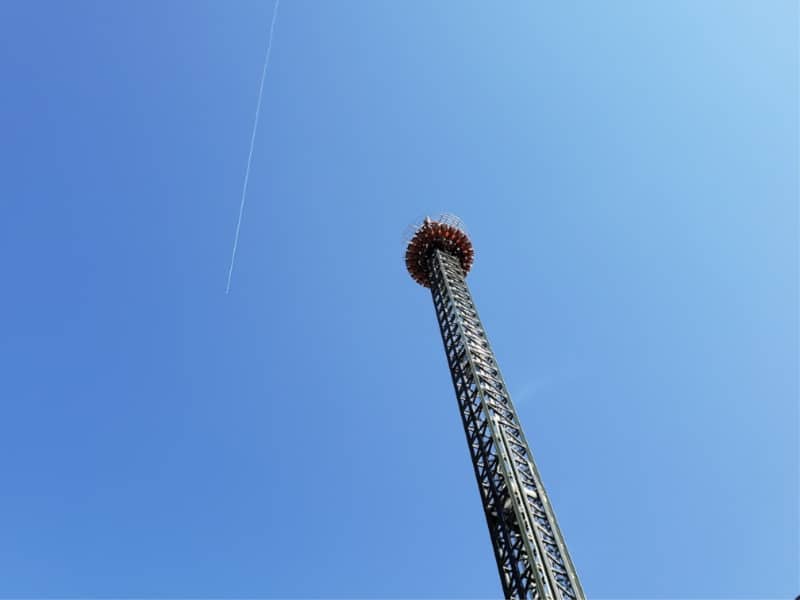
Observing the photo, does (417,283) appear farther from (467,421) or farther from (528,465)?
(528,465)

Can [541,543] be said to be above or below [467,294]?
below

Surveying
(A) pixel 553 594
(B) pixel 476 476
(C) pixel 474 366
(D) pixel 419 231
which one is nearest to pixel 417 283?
(D) pixel 419 231

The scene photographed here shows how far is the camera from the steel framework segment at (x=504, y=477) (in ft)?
68.3

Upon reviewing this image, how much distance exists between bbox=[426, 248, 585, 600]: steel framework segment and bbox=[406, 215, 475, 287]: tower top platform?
223 inches

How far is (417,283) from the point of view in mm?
39969

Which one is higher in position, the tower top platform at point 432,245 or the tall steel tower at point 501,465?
the tower top platform at point 432,245

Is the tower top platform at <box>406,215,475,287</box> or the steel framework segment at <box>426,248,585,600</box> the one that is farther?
the tower top platform at <box>406,215,475,287</box>

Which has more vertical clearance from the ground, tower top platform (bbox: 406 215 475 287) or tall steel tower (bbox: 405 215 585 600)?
tower top platform (bbox: 406 215 475 287)

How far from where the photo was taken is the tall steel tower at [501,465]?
2089 cm

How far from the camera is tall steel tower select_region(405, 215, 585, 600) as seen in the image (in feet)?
68.5

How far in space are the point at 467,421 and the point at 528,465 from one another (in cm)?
365

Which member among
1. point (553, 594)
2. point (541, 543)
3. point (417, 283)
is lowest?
point (553, 594)

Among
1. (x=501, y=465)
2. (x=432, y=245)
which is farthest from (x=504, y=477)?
(x=432, y=245)

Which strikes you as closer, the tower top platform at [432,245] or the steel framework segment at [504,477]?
the steel framework segment at [504,477]
